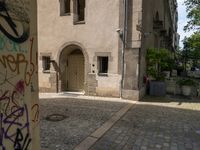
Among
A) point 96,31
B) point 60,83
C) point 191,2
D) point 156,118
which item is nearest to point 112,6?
point 96,31

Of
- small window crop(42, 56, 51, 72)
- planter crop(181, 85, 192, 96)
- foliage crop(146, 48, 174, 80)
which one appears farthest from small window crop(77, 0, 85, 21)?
planter crop(181, 85, 192, 96)

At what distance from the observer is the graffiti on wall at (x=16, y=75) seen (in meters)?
2.31

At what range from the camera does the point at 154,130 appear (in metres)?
6.14

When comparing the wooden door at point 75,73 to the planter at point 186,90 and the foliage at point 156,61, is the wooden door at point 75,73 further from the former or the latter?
the planter at point 186,90

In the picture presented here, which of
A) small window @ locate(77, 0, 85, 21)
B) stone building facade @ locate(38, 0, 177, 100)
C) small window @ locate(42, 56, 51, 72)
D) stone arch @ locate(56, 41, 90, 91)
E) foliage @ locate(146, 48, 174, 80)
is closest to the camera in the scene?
stone building facade @ locate(38, 0, 177, 100)

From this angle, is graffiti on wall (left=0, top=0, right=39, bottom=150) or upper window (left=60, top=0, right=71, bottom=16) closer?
graffiti on wall (left=0, top=0, right=39, bottom=150)

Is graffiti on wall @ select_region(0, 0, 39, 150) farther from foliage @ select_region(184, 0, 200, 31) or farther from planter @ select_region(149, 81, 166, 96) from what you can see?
foliage @ select_region(184, 0, 200, 31)

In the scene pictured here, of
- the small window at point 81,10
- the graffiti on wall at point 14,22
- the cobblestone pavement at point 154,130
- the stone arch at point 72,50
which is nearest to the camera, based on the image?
the graffiti on wall at point 14,22

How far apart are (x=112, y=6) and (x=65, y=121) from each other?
6577 mm

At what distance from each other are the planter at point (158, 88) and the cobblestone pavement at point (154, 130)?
2.62 metres

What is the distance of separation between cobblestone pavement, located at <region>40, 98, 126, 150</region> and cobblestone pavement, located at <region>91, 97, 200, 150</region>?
1.87 feet

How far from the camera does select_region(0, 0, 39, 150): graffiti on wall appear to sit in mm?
2309

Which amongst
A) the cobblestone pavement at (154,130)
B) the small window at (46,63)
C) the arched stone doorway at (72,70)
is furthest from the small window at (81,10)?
the cobblestone pavement at (154,130)

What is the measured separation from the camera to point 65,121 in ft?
22.1
